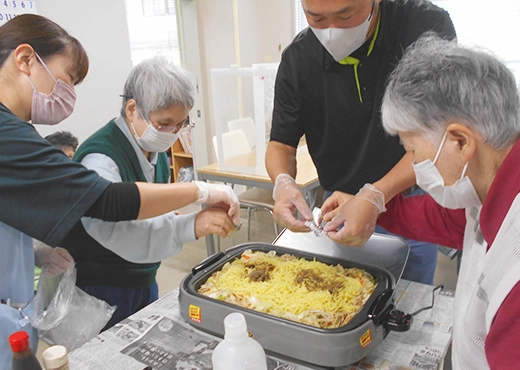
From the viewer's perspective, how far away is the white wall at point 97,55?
3.14 metres

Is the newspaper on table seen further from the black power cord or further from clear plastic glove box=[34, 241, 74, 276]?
clear plastic glove box=[34, 241, 74, 276]

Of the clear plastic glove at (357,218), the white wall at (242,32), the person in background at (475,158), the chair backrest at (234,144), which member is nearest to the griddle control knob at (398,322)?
the person in background at (475,158)

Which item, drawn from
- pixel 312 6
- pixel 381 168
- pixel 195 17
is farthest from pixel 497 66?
pixel 195 17

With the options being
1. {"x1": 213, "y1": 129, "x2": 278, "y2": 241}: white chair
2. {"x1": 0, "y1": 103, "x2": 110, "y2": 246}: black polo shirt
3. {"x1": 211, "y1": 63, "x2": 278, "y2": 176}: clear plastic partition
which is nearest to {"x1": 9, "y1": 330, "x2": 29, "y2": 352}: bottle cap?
{"x1": 0, "y1": 103, "x2": 110, "y2": 246}: black polo shirt

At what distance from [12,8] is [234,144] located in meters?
1.79

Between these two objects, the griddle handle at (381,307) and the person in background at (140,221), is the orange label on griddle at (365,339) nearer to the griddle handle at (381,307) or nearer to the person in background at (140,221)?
the griddle handle at (381,307)

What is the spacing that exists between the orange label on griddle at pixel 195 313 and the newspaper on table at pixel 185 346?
0.06 m

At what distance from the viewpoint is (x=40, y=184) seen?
92cm

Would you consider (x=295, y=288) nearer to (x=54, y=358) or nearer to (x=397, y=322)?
(x=397, y=322)

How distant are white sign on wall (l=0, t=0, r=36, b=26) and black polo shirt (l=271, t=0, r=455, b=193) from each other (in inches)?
86.7

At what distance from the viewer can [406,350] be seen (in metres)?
1.00

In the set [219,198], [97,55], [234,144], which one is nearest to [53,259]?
[219,198]

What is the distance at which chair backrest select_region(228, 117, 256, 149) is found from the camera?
→ 3150 mm

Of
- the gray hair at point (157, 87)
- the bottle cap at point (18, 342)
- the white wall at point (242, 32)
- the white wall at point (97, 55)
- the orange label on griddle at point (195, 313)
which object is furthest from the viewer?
the white wall at point (242, 32)
